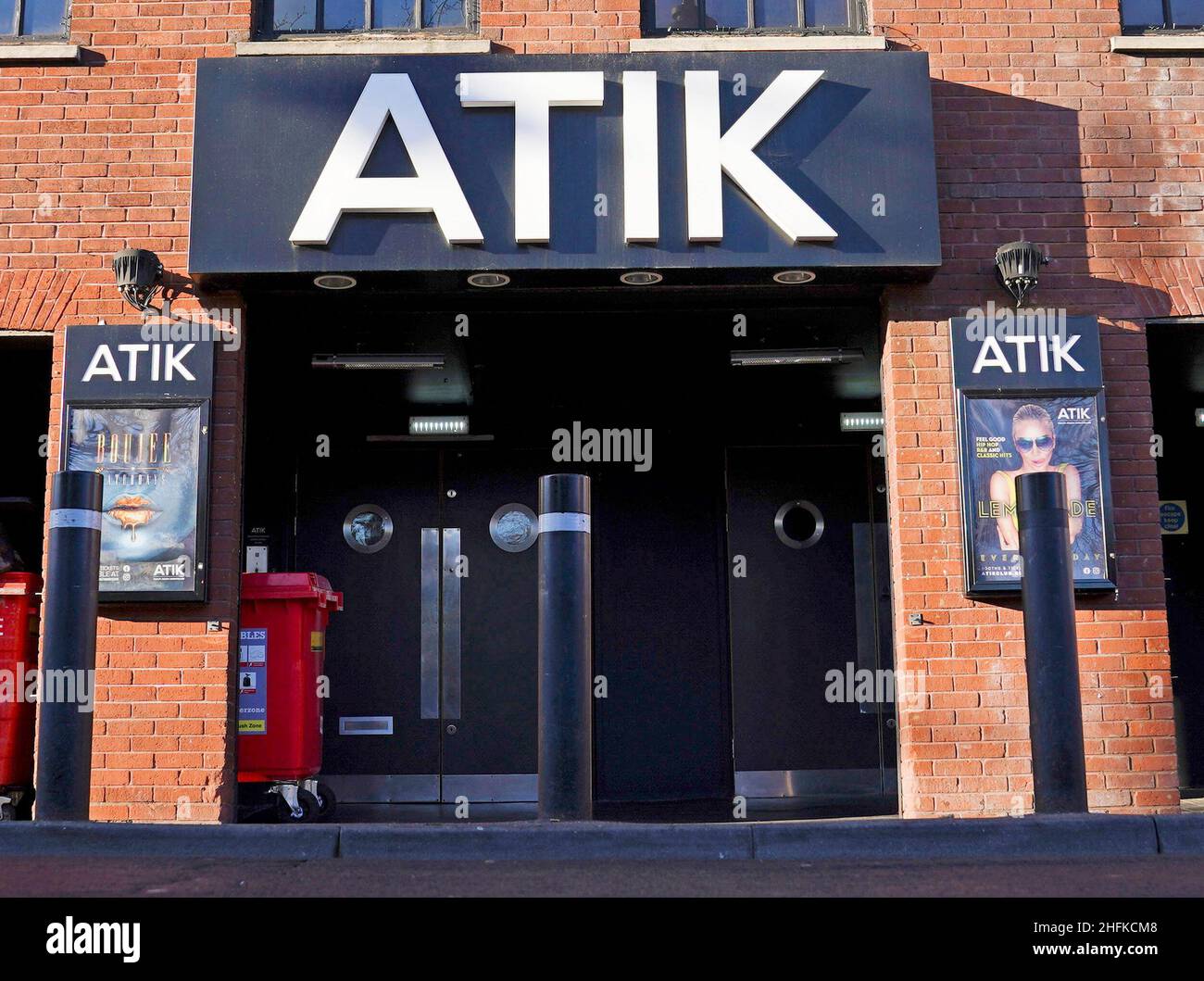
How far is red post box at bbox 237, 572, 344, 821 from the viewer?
8.09 meters

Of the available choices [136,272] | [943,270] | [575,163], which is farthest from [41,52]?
[943,270]

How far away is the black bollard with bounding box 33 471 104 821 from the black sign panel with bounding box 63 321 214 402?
4.75ft

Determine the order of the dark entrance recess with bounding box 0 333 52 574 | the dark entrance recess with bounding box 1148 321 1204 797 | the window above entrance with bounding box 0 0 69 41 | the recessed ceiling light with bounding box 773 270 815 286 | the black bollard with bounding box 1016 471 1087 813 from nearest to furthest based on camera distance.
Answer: the black bollard with bounding box 1016 471 1087 813
the recessed ceiling light with bounding box 773 270 815 286
the window above entrance with bounding box 0 0 69 41
the dark entrance recess with bounding box 0 333 52 574
the dark entrance recess with bounding box 1148 321 1204 797

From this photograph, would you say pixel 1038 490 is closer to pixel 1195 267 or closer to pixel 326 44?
pixel 1195 267

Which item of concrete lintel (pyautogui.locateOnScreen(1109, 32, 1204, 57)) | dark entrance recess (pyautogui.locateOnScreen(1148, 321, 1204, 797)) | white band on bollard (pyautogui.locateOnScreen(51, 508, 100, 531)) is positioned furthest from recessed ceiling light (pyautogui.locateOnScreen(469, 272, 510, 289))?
dark entrance recess (pyautogui.locateOnScreen(1148, 321, 1204, 797))

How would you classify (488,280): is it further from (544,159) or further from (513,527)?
(513,527)

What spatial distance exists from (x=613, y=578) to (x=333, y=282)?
3.59m

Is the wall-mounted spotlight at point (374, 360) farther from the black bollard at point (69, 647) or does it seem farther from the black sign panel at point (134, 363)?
the black bollard at point (69, 647)

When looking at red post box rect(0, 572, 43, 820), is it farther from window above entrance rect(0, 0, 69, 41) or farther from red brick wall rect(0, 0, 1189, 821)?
window above entrance rect(0, 0, 69, 41)

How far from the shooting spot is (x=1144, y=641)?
24.6 ft

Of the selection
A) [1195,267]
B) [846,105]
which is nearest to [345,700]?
[846,105]

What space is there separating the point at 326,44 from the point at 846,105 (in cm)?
302

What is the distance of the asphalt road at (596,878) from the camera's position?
4852mm

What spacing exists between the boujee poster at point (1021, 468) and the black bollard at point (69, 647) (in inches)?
180
